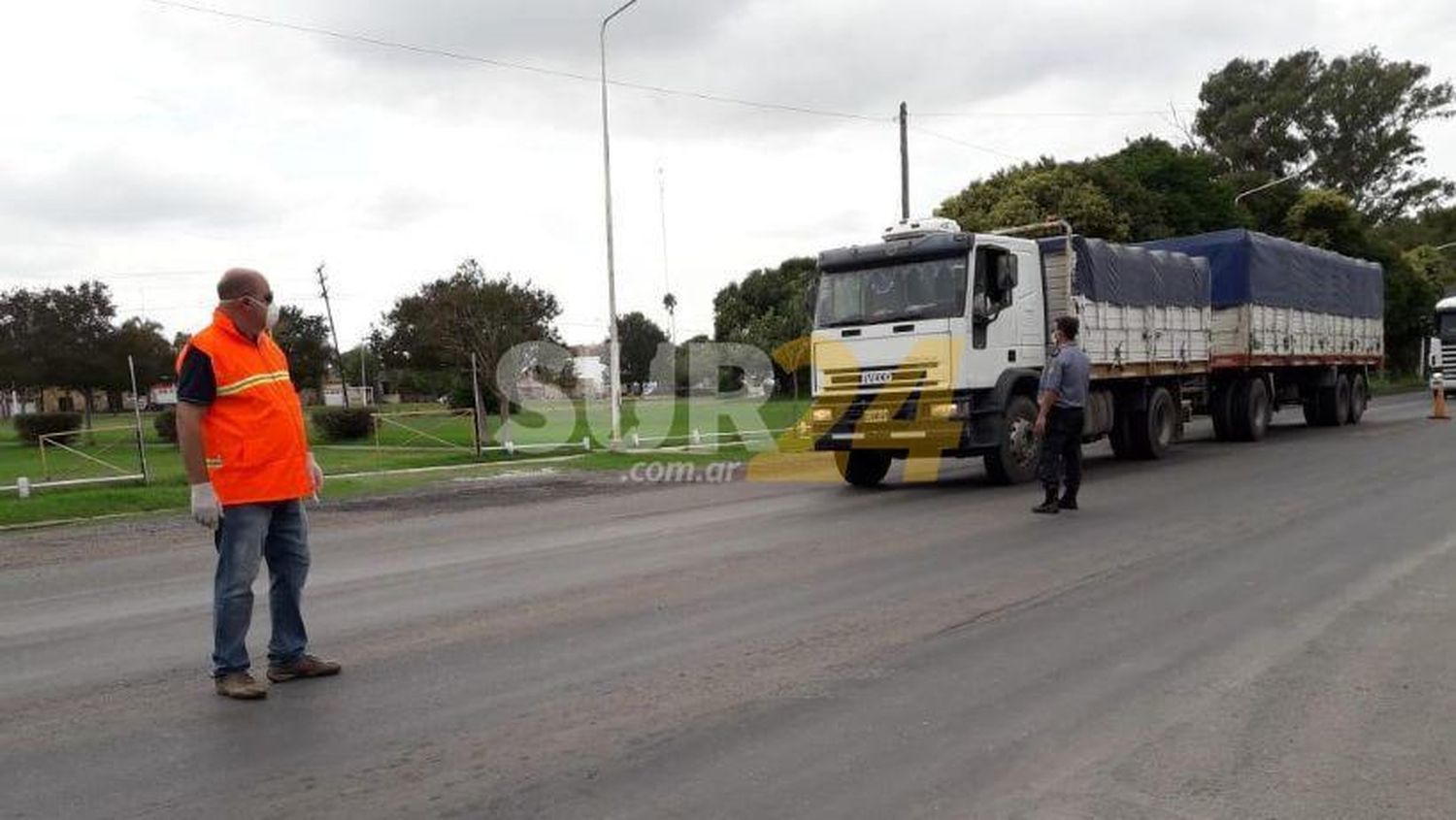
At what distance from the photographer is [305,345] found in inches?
2462

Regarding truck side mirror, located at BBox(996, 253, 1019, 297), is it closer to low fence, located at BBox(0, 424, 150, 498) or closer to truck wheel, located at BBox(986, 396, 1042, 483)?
truck wheel, located at BBox(986, 396, 1042, 483)

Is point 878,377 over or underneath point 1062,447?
over

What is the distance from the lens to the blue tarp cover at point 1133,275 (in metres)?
14.6

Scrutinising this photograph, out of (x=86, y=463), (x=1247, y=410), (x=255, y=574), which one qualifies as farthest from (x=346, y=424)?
(x=255, y=574)

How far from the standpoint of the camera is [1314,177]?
6375cm

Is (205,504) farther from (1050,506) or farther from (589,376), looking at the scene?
(589,376)

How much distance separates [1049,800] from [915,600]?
10.6ft

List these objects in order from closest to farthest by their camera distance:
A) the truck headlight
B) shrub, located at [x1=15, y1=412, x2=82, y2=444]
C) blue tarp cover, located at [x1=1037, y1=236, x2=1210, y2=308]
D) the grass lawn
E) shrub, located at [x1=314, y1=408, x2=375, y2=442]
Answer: the truck headlight, blue tarp cover, located at [x1=1037, y1=236, x2=1210, y2=308], the grass lawn, shrub, located at [x1=15, y1=412, x2=82, y2=444], shrub, located at [x1=314, y1=408, x2=375, y2=442]

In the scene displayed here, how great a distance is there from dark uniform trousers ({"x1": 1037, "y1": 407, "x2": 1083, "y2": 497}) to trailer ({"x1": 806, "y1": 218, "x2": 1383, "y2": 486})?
198cm

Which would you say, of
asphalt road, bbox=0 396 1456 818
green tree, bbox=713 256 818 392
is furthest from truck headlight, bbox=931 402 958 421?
green tree, bbox=713 256 818 392

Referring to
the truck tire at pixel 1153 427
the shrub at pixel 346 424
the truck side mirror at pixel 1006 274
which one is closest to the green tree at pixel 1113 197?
the truck tire at pixel 1153 427

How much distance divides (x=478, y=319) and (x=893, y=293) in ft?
56.1

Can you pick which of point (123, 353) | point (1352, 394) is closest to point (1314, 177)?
point (1352, 394)

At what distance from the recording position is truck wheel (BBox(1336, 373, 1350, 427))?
76.0 feet
